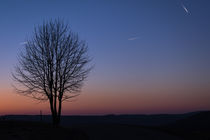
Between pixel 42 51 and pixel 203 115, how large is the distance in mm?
48526

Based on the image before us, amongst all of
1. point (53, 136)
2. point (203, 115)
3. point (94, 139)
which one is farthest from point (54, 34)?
point (203, 115)

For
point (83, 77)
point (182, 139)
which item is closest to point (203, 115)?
point (83, 77)

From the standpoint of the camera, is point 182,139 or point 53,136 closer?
point 182,139

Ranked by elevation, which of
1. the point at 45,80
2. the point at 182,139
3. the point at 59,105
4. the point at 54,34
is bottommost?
the point at 182,139

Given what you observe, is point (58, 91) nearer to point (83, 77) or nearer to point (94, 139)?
point (83, 77)

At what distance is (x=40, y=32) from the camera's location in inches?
1216

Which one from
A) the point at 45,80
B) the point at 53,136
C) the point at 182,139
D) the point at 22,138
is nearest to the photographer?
the point at 182,139

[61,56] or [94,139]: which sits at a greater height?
[61,56]

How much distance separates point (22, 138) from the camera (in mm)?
17750

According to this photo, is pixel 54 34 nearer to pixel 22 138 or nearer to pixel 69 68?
pixel 69 68

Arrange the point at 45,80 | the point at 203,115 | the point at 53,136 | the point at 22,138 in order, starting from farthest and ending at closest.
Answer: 1. the point at 203,115
2. the point at 45,80
3. the point at 53,136
4. the point at 22,138

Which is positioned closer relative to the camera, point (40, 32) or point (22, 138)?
point (22, 138)

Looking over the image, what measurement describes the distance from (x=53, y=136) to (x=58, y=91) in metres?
10.6

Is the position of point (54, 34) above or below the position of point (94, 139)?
above
